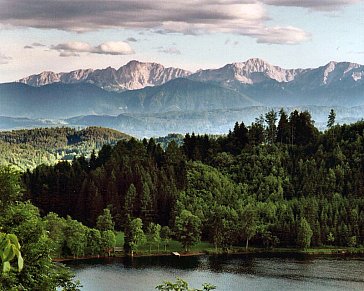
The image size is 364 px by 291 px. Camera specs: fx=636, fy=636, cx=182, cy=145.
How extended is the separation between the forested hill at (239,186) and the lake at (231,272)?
7.25 metres

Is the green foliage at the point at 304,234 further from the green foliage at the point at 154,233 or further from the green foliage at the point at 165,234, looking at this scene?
the green foliage at the point at 154,233

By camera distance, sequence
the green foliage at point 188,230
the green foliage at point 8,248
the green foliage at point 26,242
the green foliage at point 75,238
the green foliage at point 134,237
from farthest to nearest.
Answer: the green foliage at point 188,230
the green foliage at point 134,237
the green foliage at point 75,238
the green foliage at point 26,242
the green foliage at point 8,248

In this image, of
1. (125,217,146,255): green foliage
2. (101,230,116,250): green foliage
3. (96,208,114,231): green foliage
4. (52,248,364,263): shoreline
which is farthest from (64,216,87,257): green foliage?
(96,208,114,231): green foliage

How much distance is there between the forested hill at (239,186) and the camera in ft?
322

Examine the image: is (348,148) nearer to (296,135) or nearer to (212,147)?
(296,135)

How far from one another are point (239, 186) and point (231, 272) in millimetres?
30572

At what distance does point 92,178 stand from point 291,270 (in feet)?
161

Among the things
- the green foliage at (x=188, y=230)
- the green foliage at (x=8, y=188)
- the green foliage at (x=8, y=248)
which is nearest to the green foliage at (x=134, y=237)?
the green foliage at (x=188, y=230)

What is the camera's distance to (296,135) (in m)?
120

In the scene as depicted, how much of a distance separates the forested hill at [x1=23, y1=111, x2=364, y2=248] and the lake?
7.25m

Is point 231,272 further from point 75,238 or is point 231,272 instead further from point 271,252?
point 75,238

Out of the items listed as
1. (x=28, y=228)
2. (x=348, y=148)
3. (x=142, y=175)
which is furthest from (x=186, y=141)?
(x=28, y=228)

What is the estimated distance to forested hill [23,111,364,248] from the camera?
98.2 metres

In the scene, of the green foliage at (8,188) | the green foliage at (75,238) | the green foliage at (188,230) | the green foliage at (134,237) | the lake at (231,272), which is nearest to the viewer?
the green foliage at (8,188)
